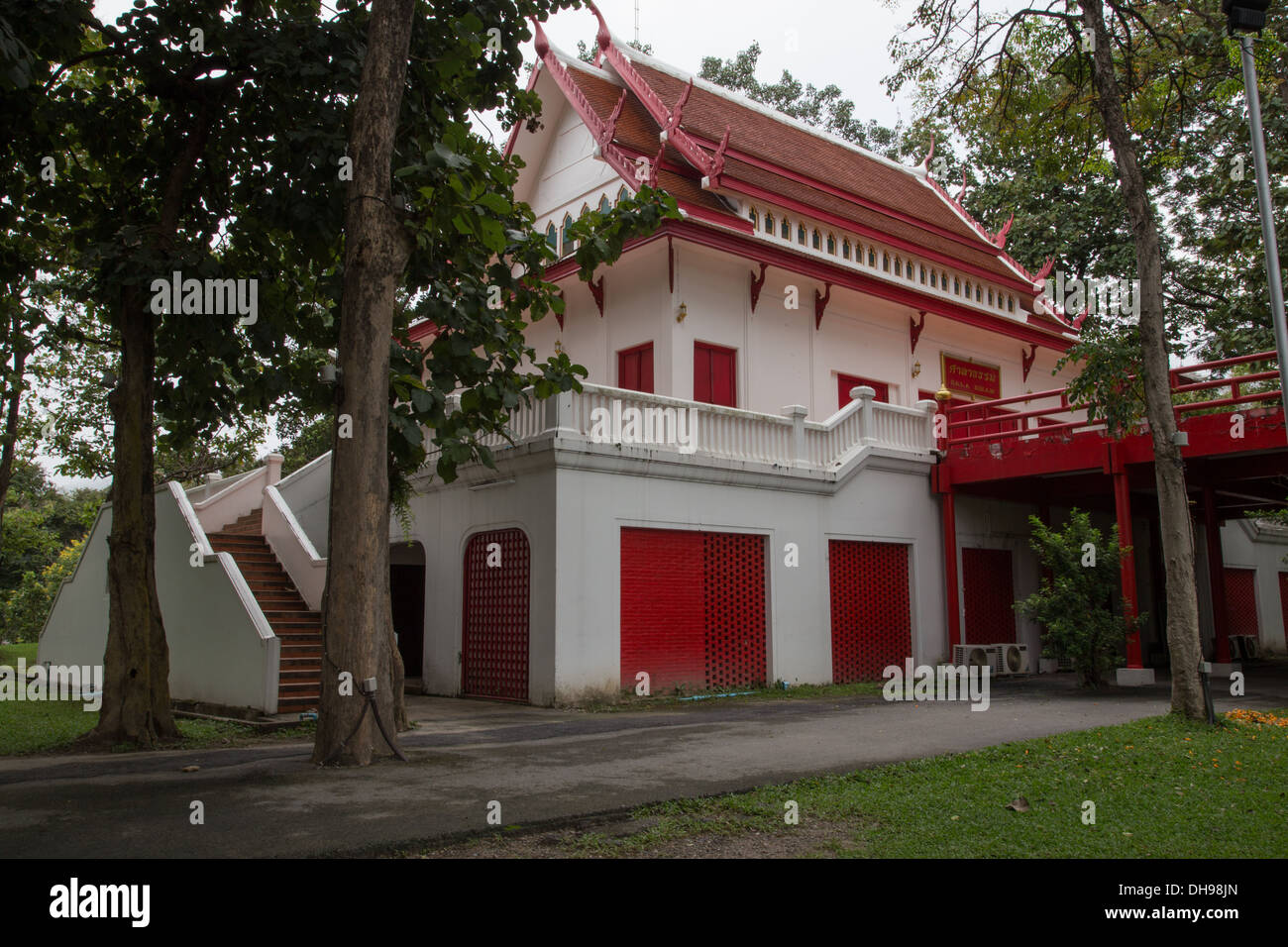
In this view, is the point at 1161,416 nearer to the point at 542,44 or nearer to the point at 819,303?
the point at 819,303

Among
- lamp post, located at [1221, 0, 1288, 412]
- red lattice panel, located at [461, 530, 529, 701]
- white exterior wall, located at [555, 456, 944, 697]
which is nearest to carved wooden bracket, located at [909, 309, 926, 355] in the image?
white exterior wall, located at [555, 456, 944, 697]

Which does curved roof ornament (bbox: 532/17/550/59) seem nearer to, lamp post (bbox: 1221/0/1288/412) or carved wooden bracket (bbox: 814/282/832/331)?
carved wooden bracket (bbox: 814/282/832/331)

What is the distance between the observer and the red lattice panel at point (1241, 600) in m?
23.9

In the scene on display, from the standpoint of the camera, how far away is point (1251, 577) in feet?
81.1

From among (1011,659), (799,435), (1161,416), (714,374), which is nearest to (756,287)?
(714,374)

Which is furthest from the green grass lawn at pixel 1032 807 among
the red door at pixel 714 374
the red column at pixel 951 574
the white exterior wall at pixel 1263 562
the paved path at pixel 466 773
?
the white exterior wall at pixel 1263 562

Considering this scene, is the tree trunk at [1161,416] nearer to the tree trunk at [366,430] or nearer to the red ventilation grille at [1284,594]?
the tree trunk at [366,430]

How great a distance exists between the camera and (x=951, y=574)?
1720 cm

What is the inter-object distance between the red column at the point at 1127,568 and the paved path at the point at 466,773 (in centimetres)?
278

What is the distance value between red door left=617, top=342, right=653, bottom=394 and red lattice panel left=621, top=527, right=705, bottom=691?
3909 mm

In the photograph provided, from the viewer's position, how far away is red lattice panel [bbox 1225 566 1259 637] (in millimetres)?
23938

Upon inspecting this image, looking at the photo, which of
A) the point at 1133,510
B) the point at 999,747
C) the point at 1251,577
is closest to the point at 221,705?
the point at 999,747

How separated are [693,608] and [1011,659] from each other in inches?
274
